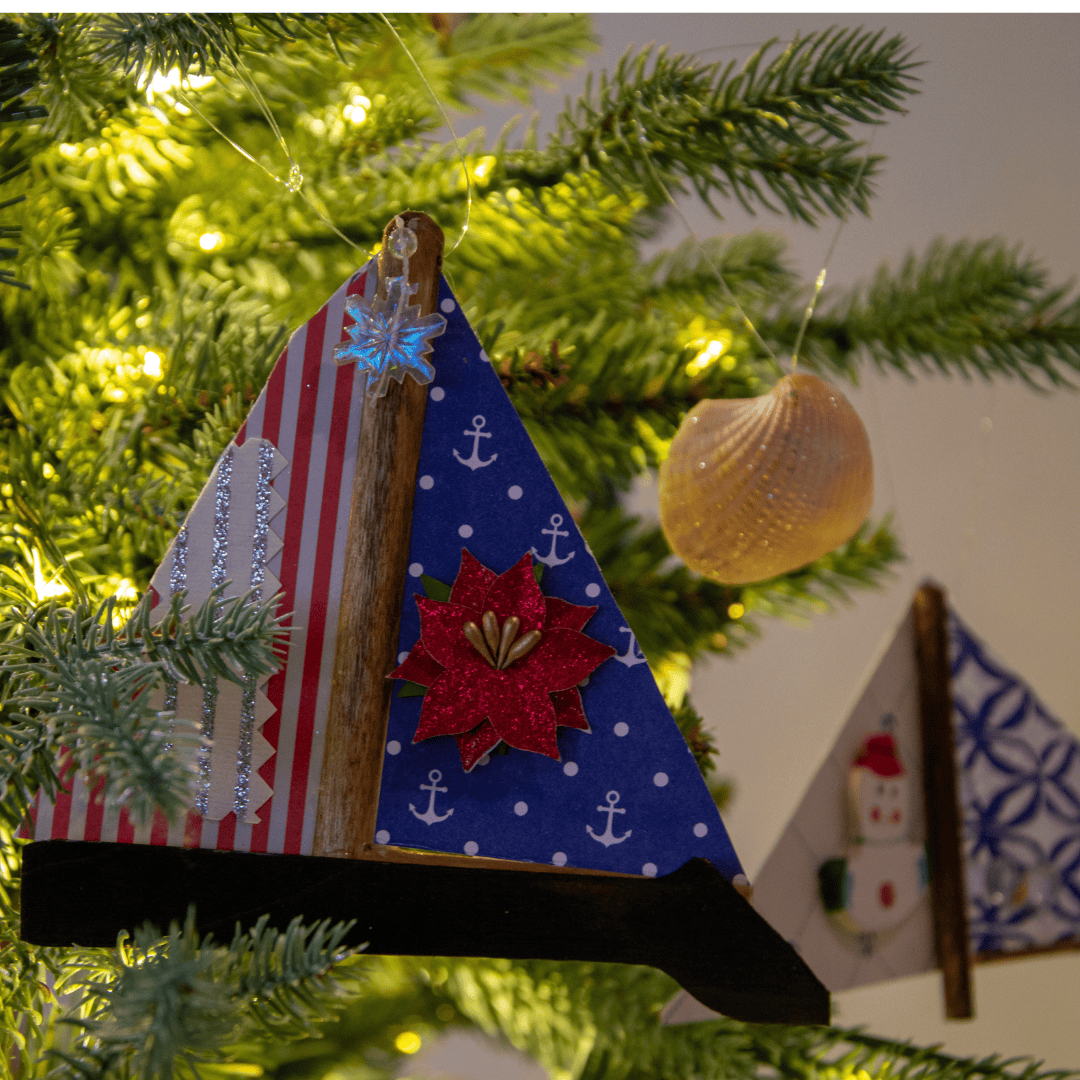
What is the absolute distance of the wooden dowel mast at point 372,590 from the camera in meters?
0.35

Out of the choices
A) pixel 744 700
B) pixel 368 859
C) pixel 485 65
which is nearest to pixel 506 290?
pixel 485 65

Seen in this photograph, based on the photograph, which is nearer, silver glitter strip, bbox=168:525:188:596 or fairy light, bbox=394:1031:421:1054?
silver glitter strip, bbox=168:525:188:596

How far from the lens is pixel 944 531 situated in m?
0.91

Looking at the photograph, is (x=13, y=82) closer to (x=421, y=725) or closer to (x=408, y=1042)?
(x=421, y=725)

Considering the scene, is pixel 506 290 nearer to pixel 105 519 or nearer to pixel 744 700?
pixel 105 519

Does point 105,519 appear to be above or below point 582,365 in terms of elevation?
below

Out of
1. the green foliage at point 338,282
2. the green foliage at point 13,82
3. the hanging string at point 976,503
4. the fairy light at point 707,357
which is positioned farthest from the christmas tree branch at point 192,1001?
the hanging string at point 976,503

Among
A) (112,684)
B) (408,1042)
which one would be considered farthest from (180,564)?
Answer: (408,1042)

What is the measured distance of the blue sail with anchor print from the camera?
1.16ft

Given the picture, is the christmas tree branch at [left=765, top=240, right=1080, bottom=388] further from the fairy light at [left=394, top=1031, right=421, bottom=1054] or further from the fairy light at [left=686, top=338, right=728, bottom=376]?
the fairy light at [left=394, top=1031, right=421, bottom=1054]

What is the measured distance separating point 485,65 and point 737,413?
10.7 inches

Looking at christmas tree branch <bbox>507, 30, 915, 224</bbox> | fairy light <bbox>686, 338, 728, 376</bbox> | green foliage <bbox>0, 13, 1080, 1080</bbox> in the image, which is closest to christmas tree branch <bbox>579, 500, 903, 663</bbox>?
green foliage <bbox>0, 13, 1080, 1080</bbox>

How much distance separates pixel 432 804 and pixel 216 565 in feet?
0.45

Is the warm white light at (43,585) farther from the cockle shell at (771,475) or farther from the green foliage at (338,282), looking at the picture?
the cockle shell at (771,475)
